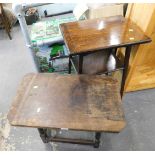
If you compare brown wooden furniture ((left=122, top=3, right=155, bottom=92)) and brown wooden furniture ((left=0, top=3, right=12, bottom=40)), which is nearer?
brown wooden furniture ((left=122, top=3, right=155, bottom=92))

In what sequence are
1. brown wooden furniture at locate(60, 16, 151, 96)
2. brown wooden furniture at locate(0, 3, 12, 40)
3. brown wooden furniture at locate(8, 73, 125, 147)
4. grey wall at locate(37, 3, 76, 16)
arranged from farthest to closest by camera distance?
1. grey wall at locate(37, 3, 76, 16)
2. brown wooden furniture at locate(0, 3, 12, 40)
3. brown wooden furniture at locate(60, 16, 151, 96)
4. brown wooden furniture at locate(8, 73, 125, 147)


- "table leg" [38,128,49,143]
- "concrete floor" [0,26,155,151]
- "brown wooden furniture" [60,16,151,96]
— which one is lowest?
"concrete floor" [0,26,155,151]

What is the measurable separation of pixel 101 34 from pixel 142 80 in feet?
2.46

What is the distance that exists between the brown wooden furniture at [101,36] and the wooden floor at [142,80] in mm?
388

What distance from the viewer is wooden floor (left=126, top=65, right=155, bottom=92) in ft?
5.27

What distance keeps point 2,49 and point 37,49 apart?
3.16 feet

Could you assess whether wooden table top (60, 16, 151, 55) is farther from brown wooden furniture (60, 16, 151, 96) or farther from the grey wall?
the grey wall

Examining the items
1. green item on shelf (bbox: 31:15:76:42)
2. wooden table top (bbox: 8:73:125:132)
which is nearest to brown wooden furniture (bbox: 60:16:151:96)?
wooden table top (bbox: 8:73:125:132)

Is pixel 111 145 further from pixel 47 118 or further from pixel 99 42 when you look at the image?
pixel 99 42

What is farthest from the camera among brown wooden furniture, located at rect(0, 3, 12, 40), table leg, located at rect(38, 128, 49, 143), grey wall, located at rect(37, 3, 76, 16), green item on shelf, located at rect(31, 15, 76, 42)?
grey wall, located at rect(37, 3, 76, 16)

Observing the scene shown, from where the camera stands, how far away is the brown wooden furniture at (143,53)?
111cm

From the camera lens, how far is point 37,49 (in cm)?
152

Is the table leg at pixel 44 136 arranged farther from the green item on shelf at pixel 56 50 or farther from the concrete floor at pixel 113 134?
the green item on shelf at pixel 56 50

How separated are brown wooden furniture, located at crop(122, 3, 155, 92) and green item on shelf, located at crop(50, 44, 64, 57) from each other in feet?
1.95
